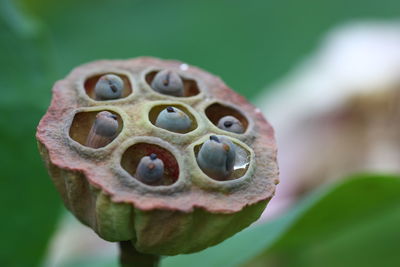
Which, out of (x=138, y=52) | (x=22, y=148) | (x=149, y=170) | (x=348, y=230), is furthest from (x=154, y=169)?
(x=138, y=52)

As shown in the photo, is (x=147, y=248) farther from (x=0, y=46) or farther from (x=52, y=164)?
(x=0, y=46)

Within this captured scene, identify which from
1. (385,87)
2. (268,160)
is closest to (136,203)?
(268,160)

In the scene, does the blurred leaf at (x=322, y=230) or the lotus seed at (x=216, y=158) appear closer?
the lotus seed at (x=216, y=158)

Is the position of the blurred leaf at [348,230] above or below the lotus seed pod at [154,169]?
above

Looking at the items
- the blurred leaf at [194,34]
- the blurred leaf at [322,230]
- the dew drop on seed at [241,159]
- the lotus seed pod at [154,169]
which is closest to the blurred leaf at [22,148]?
the blurred leaf at [322,230]

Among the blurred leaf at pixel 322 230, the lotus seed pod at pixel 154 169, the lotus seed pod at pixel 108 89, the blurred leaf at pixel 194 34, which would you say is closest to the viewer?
the lotus seed pod at pixel 154 169

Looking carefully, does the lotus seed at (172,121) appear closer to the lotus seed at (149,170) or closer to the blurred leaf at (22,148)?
the lotus seed at (149,170)
